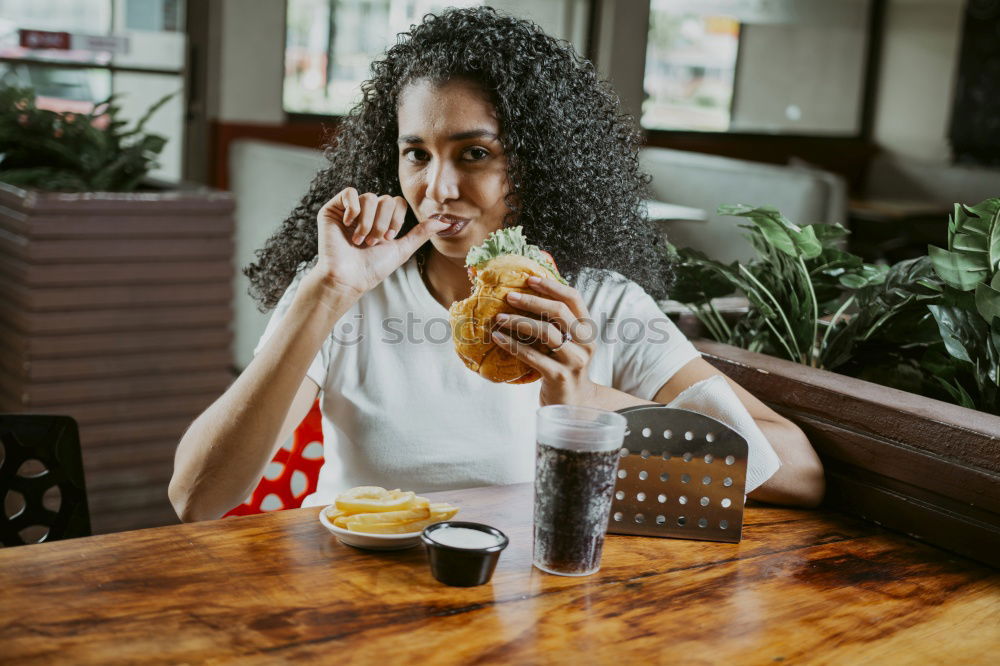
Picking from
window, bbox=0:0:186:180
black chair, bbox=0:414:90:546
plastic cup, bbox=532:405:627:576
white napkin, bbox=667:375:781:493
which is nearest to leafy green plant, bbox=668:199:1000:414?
white napkin, bbox=667:375:781:493

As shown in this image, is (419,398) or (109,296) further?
(109,296)

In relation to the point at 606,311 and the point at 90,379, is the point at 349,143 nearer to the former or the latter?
the point at 606,311

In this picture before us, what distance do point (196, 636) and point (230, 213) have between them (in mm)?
2728

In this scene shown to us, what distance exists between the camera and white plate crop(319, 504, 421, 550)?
4.28 feet

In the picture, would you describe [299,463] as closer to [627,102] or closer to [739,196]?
[739,196]

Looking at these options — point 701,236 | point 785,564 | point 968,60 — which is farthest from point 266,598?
point 968,60

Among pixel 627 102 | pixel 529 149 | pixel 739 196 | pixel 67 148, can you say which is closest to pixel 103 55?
pixel 67 148

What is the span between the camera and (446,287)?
1.93 m

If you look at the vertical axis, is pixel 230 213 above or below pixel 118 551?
above

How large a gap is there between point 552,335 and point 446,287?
1.78 feet

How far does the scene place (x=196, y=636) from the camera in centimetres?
107

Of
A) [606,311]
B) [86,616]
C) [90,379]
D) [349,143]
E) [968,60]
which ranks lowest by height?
[90,379]

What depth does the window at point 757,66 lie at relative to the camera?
6930mm

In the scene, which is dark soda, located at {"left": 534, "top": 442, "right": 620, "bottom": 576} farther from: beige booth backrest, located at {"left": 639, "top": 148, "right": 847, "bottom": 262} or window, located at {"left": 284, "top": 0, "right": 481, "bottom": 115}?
window, located at {"left": 284, "top": 0, "right": 481, "bottom": 115}
